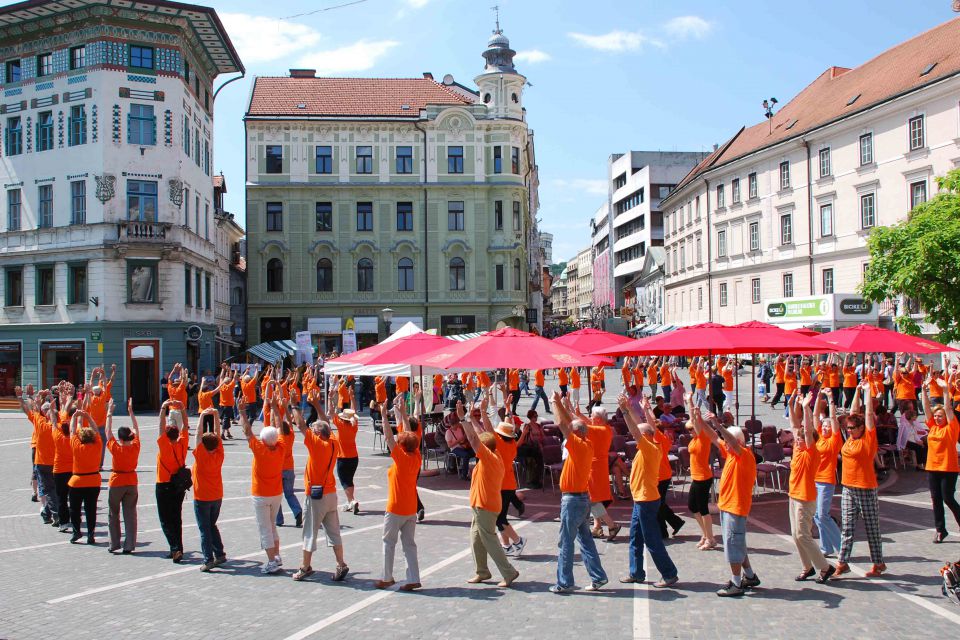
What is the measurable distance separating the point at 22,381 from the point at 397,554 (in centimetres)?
3046

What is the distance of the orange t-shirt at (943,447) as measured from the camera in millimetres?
10781

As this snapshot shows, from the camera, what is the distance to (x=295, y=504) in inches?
479

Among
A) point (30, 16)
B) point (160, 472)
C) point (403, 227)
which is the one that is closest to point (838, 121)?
point (403, 227)

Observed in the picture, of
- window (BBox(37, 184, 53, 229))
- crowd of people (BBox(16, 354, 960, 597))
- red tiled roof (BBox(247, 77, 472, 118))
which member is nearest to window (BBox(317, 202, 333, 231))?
red tiled roof (BBox(247, 77, 472, 118))

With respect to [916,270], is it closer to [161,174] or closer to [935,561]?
[935,561]

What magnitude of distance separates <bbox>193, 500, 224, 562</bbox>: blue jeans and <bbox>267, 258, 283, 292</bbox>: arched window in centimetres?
4162

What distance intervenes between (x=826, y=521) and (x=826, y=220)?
124 feet

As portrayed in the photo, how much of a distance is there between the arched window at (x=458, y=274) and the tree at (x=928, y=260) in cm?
2658

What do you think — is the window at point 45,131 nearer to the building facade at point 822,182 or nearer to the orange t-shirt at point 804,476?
the building facade at point 822,182

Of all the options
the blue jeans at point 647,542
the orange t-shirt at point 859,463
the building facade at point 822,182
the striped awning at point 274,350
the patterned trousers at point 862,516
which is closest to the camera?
the blue jeans at point 647,542

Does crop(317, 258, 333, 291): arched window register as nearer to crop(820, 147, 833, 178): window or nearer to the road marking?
crop(820, 147, 833, 178): window

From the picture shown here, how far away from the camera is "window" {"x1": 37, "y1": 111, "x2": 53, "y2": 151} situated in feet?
116

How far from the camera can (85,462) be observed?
11.0 meters

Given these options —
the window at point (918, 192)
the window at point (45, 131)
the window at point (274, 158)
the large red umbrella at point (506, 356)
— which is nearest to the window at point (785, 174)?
the window at point (918, 192)
